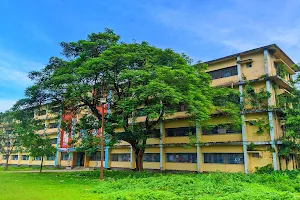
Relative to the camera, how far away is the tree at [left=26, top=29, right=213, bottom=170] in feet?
57.6

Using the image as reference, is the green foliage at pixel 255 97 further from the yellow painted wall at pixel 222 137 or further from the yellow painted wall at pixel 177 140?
the yellow painted wall at pixel 177 140

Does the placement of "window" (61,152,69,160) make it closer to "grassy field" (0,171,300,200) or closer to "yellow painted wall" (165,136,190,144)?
"yellow painted wall" (165,136,190,144)

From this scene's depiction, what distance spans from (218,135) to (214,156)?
214cm

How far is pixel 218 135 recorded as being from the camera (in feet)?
81.7

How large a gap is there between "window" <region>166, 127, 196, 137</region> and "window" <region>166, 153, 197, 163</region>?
7.15 feet

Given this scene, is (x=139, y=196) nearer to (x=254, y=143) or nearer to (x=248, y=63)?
(x=254, y=143)

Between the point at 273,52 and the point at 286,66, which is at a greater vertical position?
the point at 273,52

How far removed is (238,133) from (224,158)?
2.82 meters

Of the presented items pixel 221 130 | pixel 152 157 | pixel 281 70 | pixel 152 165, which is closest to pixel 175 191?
pixel 221 130

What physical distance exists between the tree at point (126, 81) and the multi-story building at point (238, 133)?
170 inches

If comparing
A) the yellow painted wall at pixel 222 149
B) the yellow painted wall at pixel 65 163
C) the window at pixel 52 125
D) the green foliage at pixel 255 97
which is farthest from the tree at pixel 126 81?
the window at pixel 52 125

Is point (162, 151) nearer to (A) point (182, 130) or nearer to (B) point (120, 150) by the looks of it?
(A) point (182, 130)

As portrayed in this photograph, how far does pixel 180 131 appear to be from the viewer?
28172mm

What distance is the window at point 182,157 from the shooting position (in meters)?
26.4
